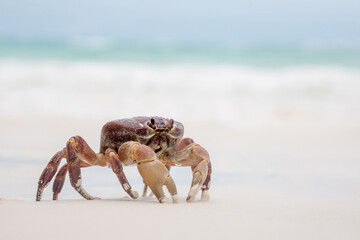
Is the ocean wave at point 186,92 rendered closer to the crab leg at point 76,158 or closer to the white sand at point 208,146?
the white sand at point 208,146

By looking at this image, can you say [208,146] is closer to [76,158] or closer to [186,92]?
[76,158]

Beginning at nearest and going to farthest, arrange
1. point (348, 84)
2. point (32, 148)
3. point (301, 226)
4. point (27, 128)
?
point (301, 226) < point (32, 148) < point (27, 128) < point (348, 84)

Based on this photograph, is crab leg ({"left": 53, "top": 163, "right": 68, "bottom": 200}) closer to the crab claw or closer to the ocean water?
the ocean water

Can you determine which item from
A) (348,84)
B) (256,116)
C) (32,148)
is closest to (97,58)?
(348,84)

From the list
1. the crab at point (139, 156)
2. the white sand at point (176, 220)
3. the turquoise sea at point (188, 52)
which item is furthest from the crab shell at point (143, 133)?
the turquoise sea at point (188, 52)

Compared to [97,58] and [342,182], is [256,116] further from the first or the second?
[97,58]

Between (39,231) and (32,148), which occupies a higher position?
(39,231)

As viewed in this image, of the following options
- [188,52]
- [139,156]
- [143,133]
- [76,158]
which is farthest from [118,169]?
[188,52]

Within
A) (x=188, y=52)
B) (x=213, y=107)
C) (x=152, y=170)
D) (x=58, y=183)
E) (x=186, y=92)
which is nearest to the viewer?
(x=152, y=170)
